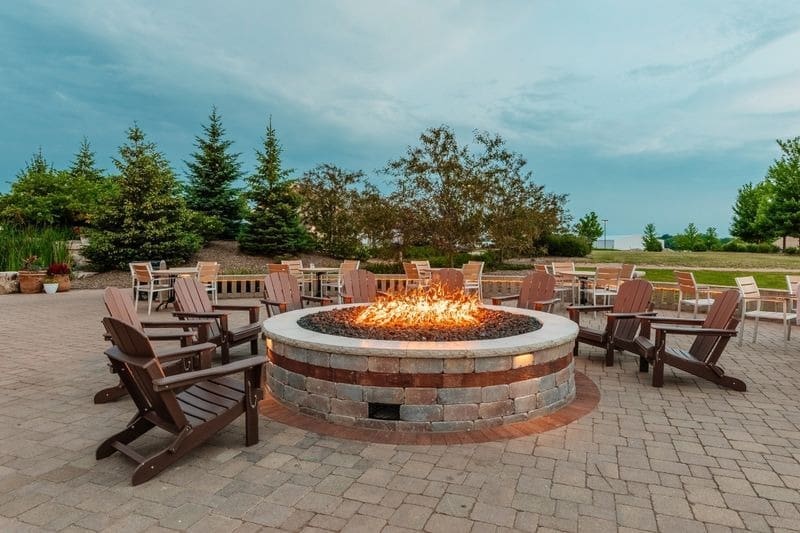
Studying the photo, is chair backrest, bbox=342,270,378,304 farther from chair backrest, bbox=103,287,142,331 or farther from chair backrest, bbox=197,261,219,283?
chair backrest, bbox=197,261,219,283

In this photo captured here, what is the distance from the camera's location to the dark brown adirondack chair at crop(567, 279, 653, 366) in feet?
16.2

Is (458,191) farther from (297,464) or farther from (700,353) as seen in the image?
(297,464)

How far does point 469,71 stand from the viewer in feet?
43.1

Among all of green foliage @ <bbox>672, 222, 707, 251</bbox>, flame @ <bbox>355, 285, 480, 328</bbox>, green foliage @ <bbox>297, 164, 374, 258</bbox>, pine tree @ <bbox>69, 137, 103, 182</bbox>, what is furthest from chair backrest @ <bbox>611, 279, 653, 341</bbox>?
green foliage @ <bbox>672, 222, 707, 251</bbox>

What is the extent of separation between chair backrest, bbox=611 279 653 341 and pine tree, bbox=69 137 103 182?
2560 centimetres

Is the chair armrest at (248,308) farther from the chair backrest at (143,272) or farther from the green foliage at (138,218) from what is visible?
the green foliage at (138,218)

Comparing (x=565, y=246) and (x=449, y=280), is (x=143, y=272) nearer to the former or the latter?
(x=449, y=280)

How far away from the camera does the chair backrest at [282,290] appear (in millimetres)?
6016

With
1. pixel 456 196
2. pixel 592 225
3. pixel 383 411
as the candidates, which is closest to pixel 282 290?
pixel 383 411

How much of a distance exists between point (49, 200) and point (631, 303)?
20.2 metres

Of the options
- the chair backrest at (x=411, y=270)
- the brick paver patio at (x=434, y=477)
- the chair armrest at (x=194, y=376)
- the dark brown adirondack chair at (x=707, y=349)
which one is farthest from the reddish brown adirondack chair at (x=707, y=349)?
the chair backrest at (x=411, y=270)

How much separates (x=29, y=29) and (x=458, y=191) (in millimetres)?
13477

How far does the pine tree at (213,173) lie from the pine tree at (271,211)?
1.22 meters

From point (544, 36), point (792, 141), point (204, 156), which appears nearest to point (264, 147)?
point (204, 156)
